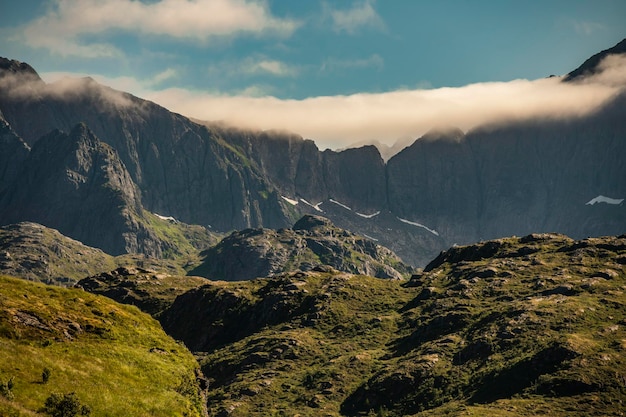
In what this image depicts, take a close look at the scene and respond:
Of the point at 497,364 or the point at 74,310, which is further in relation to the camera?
the point at 497,364

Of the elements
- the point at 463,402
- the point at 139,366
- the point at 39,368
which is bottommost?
the point at 463,402

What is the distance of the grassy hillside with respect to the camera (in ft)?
220

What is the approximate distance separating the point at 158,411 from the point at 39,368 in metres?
14.8

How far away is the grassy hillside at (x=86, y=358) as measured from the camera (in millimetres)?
67125

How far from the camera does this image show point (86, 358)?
267ft

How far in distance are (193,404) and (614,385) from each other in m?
129

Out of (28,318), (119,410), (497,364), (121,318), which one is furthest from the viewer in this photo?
(497,364)

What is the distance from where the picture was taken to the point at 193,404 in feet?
292

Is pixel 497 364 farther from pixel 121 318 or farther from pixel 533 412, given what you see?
pixel 121 318

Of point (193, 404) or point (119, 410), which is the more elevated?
point (119, 410)

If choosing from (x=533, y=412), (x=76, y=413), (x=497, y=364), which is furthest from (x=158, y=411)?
(x=497, y=364)

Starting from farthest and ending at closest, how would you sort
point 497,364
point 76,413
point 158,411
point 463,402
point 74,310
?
point 497,364
point 463,402
point 74,310
point 158,411
point 76,413

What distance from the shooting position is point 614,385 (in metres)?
168


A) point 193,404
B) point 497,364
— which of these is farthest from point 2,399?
point 497,364
